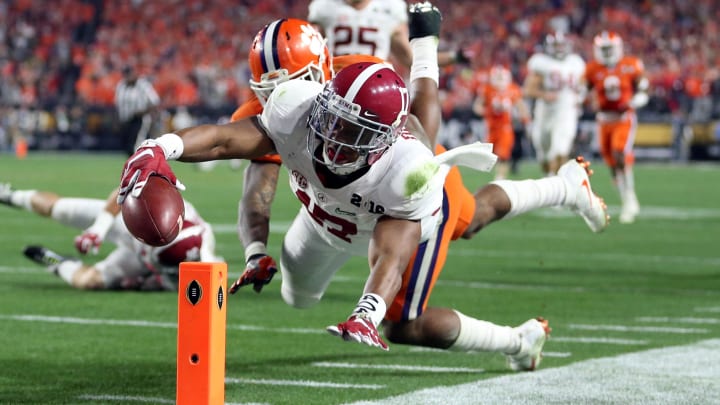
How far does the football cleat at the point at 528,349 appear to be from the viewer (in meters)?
4.59

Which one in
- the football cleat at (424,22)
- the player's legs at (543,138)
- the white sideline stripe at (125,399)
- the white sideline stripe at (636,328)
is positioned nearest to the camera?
the white sideline stripe at (125,399)

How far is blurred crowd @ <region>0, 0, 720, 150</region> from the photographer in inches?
992

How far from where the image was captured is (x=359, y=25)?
275 inches

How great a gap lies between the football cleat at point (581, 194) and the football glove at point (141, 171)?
2.46 meters

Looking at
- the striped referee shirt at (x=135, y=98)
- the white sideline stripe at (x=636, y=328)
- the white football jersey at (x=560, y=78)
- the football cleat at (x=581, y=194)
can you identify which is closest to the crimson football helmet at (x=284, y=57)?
A: the football cleat at (x=581, y=194)

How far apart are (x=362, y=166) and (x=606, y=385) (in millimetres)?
1222

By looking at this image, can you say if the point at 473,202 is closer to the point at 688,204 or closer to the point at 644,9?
the point at 688,204

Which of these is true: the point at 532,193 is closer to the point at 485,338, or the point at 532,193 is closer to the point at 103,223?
the point at 485,338

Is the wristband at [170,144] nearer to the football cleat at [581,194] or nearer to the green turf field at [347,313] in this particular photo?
the green turf field at [347,313]

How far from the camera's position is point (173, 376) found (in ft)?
14.9

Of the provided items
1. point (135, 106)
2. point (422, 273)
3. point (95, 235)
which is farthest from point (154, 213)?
point (135, 106)

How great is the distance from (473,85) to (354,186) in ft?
72.3

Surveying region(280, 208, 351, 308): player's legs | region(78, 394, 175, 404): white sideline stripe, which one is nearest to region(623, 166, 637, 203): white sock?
region(280, 208, 351, 308): player's legs

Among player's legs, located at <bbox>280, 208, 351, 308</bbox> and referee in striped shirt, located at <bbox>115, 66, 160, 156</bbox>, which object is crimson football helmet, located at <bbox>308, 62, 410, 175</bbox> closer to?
player's legs, located at <bbox>280, 208, 351, 308</bbox>
